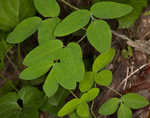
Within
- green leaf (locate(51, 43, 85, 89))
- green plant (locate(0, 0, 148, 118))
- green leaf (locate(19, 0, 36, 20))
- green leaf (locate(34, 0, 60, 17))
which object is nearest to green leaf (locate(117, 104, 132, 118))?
green plant (locate(0, 0, 148, 118))

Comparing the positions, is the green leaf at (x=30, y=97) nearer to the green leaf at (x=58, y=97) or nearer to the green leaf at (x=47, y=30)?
the green leaf at (x=58, y=97)

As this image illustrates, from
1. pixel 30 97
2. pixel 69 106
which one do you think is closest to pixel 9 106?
pixel 30 97

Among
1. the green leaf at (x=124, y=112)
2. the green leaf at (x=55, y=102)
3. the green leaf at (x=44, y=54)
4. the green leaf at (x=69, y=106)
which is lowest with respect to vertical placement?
the green leaf at (x=55, y=102)

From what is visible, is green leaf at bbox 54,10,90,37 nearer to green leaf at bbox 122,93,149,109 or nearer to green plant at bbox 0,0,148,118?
green plant at bbox 0,0,148,118

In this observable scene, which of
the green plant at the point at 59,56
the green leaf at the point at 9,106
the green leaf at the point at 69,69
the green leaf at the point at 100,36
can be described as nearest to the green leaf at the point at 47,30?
the green plant at the point at 59,56

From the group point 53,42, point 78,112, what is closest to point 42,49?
point 53,42

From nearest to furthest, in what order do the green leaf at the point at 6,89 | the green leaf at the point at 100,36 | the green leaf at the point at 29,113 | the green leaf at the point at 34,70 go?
the green leaf at the point at 100,36 < the green leaf at the point at 34,70 < the green leaf at the point at 29,113 < the green leaf at the point at 6,89

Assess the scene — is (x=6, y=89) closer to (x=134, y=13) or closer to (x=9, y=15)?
(x=9, y=15)
